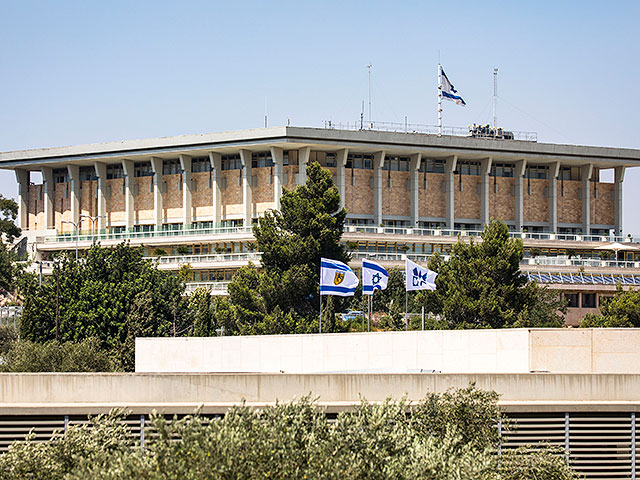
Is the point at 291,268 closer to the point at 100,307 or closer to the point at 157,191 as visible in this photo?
the point at 100,307

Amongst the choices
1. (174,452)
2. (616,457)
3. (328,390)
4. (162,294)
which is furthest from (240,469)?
(162,294)

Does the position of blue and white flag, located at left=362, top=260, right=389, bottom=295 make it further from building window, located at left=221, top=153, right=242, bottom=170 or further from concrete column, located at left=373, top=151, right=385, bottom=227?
building window, located at left=221, top=153, right=242, bottom=170

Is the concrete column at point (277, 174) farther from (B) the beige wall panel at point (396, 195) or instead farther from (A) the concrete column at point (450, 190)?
(A) the concrete column at point (450, 190)

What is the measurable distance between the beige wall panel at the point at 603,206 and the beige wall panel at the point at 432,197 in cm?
1534

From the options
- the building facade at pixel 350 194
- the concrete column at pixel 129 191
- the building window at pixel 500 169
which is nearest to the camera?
the building facade at pixel 350 194

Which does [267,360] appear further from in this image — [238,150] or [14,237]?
[14,237]

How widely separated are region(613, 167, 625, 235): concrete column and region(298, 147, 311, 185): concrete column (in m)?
30.7

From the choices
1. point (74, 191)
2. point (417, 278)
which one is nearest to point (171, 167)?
point (74, 191)

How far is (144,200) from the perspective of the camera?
338ft

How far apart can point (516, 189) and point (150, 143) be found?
109 feet

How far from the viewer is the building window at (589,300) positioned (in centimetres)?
8819

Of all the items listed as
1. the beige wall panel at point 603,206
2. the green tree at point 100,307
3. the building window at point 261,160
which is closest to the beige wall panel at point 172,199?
the building window at point 261,160

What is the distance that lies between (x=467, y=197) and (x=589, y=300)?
1748 centimetres

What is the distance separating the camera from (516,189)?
4038 inches
